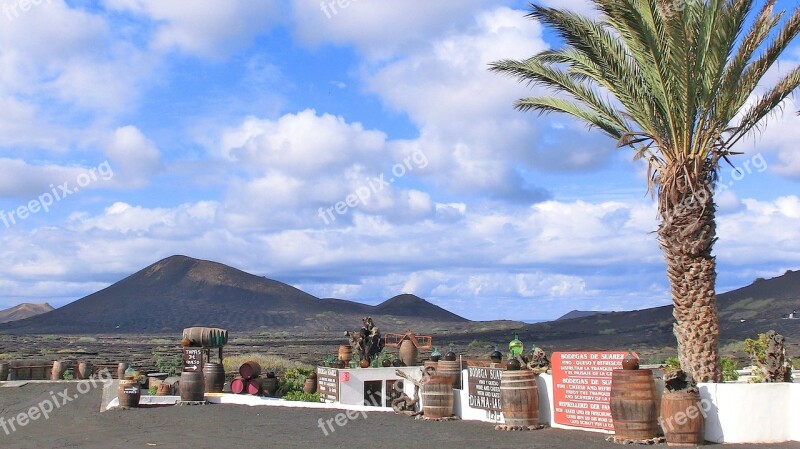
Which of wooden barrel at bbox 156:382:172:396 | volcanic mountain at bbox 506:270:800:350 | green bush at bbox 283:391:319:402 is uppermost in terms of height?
volcanic mountain at bbox 506:270:800:350

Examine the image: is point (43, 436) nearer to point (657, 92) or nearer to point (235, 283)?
point (657, 92)

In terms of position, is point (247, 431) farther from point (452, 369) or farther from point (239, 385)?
point (239, 385)

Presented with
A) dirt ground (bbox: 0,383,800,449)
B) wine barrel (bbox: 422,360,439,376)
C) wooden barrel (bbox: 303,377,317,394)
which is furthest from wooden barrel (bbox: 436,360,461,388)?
wooden barrel (bbox: 303,377,317,394)

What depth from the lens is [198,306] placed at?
13562cm

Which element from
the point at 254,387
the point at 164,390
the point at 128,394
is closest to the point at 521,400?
the point at 254,387

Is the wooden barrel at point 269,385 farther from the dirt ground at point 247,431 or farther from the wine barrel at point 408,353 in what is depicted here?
the wine barrel at point 408,353

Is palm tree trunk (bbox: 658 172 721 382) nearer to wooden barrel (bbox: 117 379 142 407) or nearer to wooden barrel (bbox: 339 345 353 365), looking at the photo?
wooden barrel (bbox: 339 345 353 365)

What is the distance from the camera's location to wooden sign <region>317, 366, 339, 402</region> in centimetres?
2272

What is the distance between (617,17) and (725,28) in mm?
1730

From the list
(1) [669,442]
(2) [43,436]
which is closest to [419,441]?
(1) [669,442]

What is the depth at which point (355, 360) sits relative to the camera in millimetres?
26375

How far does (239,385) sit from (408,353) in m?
5.51

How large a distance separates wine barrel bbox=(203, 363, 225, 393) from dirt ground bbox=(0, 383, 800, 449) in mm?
2573

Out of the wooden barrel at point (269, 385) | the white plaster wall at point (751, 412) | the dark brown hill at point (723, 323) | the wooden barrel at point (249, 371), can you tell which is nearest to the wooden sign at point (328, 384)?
the wooden barrel at point (269, 385)
